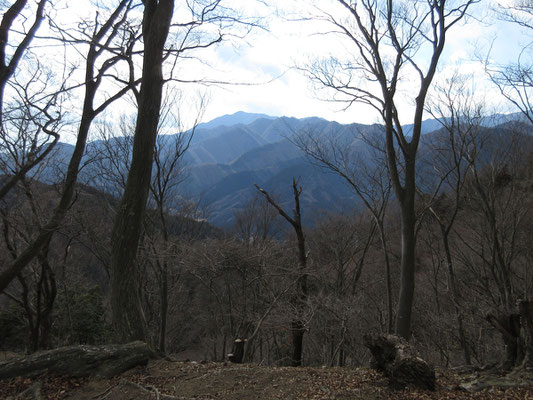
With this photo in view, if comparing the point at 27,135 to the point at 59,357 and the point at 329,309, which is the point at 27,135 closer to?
the point at 59,357

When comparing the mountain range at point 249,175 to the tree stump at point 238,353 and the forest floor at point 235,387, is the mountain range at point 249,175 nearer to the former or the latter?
the tree stump at point 238,353

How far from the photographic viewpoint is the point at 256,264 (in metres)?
10.8

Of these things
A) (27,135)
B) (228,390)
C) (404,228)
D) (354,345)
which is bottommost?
(354,345)

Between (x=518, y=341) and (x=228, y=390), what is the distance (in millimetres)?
3309

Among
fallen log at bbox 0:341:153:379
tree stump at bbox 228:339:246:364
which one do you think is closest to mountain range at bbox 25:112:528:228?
tree stump at bbox 228:339:246:364

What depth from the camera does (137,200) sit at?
502 centimetres

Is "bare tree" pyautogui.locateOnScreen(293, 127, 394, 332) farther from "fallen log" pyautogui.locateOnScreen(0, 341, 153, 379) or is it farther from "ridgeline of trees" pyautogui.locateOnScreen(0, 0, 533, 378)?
"fallen log" pyautogui.locateOnScreen(0, 341, 153, 379)

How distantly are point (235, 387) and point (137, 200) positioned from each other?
2720 millimetres

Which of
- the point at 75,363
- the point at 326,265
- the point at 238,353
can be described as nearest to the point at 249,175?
the point at 326,265

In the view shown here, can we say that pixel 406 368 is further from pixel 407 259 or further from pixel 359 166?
pixel 359 166

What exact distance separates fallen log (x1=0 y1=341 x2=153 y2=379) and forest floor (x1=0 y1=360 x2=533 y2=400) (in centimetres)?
8

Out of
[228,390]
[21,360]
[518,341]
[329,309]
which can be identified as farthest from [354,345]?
[21,360]

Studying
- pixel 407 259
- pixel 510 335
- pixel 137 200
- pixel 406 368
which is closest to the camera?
pixel 406 368

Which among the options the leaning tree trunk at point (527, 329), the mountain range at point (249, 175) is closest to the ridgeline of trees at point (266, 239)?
the leaning tree trunk at point (527, 329)
